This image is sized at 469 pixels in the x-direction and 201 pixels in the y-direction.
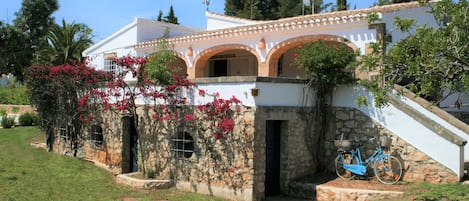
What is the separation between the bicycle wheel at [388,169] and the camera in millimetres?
11273

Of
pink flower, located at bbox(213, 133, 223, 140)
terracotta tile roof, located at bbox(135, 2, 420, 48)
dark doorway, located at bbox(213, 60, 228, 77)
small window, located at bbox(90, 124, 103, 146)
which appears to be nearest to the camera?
pink flower, located at bbox(213, 133, 223, 140)

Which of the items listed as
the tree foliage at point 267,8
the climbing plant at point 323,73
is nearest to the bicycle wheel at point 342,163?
the climbing plant at point 323,73

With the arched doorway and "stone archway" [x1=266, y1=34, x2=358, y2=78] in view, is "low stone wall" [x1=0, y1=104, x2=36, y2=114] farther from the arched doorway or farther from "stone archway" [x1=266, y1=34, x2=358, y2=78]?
"stone archway" [x1=266, y1=34, x2=358, y2=78]

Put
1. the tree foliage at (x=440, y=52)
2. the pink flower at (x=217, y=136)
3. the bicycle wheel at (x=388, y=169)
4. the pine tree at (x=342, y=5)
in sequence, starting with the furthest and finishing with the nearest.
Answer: the pine tree at (x=342, y=5), the bicycle wheel at (x=388, y=169), the pink flower at (x=217, y=136), the tree foliage at (x=440, y=52)

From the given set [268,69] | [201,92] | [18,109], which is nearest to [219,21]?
[268,69]

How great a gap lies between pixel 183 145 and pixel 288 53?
8120 mm

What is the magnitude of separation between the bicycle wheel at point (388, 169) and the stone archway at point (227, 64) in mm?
8652

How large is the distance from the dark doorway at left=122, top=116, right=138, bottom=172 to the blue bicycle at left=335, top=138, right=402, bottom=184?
6493mm

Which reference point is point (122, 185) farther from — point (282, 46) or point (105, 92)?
point (282, 46)

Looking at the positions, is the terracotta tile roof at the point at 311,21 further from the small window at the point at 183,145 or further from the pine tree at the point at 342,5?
the pine tree at the point at 342,5

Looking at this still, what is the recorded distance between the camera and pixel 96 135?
15375mm

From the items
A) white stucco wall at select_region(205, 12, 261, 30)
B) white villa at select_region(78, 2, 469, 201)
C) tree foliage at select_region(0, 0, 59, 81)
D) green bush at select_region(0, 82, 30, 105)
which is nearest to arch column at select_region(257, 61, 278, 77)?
white villa at select_region(78, 2, 469, 201)

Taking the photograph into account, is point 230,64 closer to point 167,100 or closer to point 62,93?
point 62,93

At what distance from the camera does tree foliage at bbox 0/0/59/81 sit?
2792cm
